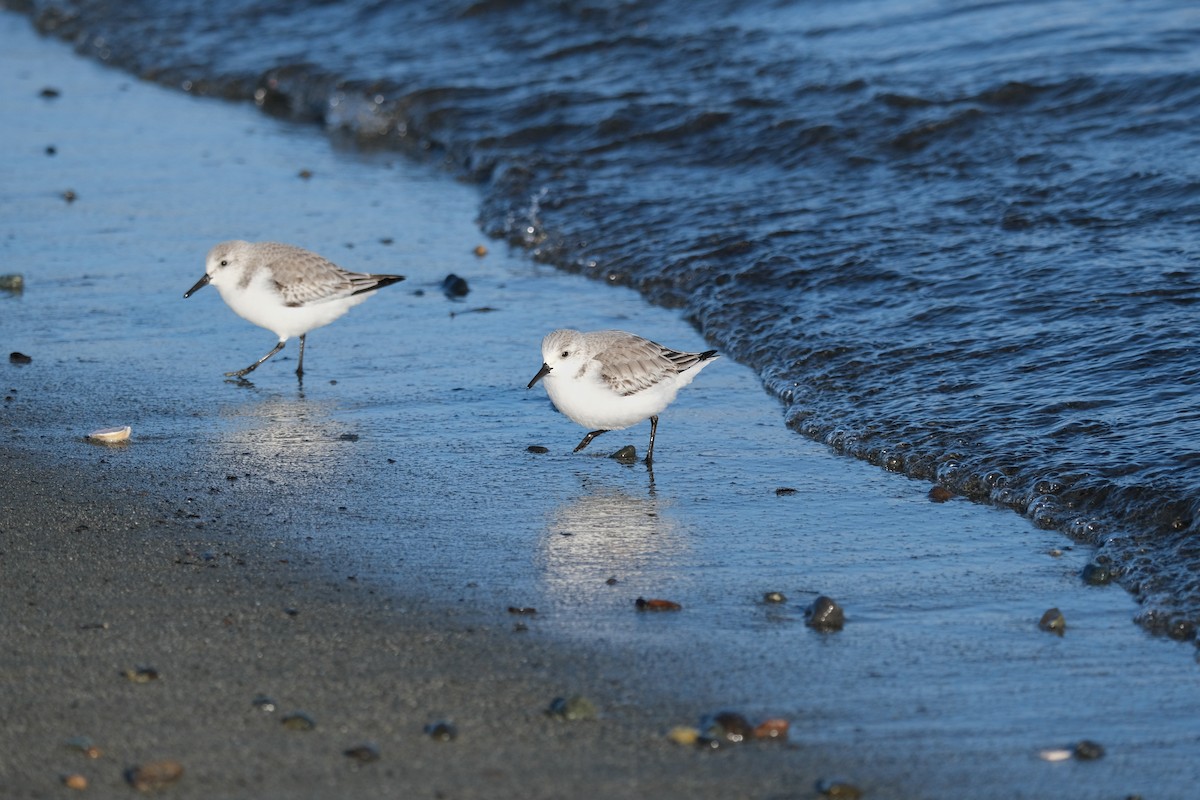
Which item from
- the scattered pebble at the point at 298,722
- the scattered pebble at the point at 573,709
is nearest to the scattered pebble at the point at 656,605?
the scattered pebble at the point at 573,709

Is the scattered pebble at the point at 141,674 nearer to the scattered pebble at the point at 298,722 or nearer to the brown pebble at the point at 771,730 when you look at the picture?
the scattered pebble at the point at 298,722

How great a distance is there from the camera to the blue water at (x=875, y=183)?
5969 millimetres

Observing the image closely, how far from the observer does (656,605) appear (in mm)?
4570

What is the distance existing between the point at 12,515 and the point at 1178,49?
8.88 metres

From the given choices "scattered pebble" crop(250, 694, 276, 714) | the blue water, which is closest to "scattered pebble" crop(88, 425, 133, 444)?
"scattered pebble" crop(250, 694, 276, 714)

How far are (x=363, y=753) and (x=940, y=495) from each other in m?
2.74

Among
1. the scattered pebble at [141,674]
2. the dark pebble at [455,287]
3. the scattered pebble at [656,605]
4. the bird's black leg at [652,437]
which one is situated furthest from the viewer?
the dark pebble at [455,287]

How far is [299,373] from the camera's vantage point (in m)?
7.21

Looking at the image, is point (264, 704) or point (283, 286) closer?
point (264, 704)

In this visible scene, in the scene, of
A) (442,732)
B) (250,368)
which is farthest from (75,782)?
(250,368)

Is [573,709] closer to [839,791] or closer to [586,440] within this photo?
[839,791]

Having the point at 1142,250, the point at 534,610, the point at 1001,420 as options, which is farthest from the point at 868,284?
the point at 534,610

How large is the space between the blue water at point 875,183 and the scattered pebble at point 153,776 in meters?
2.84

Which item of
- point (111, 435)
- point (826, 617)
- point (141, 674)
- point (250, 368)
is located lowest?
point (250, 368)
